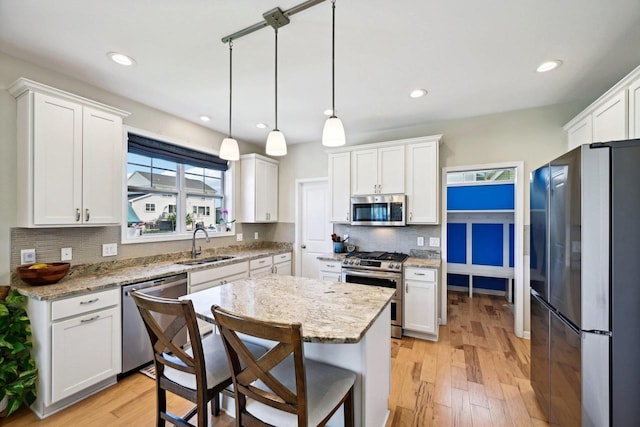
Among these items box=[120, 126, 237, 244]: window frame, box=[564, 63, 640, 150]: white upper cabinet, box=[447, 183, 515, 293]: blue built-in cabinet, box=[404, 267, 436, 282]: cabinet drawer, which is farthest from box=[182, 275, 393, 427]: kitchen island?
box=[447, 183, 515, 293]: blue built-in cabinet

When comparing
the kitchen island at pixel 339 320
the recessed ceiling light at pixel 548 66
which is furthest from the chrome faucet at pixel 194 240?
the recessed ceiling light at pixel 548 66

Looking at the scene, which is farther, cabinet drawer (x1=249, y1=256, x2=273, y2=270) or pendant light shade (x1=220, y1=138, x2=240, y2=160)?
cabinet drawer (x1=249, y1=256, x2=273, y2=270)

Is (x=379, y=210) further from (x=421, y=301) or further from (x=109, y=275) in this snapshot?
(x=109, y=275)

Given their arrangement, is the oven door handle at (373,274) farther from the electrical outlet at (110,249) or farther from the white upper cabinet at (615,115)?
the electrical outlet at (110,249)

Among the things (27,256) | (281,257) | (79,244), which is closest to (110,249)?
(79,244)

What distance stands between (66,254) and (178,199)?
1.38 metres

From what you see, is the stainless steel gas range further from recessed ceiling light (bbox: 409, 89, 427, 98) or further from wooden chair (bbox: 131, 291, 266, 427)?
wooden chair (bbox: 131, 291, 266, 427)

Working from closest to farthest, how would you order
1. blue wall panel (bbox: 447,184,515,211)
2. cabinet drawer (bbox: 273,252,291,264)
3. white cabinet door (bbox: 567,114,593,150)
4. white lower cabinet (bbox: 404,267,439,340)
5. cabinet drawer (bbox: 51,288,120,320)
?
1. cabinet drawer (bbox: 51,288,120,320)
2. white cabinet door (bbox: 567,114,593,150)
3. white lower cabinet (bbox: 404,267,439,340)
4. cabinet drawer (bbox: 273,252,291,264)
5. blue wall panel (bbox: 447,184,515,211)

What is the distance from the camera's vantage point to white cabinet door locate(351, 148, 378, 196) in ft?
12.4

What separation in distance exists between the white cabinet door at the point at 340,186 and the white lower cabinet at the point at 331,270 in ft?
2.19

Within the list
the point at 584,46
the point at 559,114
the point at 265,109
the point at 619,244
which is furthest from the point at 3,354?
the point at 559,114

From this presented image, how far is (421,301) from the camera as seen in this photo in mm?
3225

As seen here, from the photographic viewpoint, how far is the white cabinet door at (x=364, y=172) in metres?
3.78

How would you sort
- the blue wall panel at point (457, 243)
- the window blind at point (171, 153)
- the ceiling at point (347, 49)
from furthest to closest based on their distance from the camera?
the blue wall panel at point (457, 243) < the window blind at point (171, 153) < the ceiling at point (347, 49)
